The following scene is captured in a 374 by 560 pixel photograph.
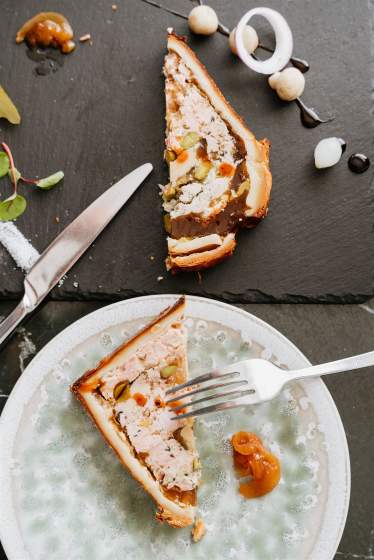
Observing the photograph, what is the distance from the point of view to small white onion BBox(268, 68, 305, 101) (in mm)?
3264

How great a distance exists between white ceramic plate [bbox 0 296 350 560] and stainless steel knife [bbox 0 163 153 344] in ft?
0.74

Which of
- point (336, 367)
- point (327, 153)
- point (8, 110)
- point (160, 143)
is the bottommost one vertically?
point (336, 367)

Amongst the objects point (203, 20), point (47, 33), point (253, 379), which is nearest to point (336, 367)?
point (253, 379)

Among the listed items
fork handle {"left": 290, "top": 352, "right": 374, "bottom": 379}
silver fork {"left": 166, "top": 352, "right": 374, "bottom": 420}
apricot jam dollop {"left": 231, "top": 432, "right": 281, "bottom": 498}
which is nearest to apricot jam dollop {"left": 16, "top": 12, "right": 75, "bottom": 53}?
silver fork {"left": 166, "top": 352, "right": 374, "bottom": 420}

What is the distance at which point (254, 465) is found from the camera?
2992 mm

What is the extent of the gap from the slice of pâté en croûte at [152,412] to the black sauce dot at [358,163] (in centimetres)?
104

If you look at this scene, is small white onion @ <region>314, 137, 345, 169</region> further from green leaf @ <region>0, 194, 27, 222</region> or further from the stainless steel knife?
green leaf @ <region>0, 194, 27, 222</region>

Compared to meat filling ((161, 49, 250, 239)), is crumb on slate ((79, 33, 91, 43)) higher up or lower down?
higher up

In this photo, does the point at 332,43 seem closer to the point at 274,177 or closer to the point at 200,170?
the point at 274,177

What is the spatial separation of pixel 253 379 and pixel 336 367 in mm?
340

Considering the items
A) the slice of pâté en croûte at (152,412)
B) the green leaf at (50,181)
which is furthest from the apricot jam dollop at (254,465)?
the green leaf at (50,181)

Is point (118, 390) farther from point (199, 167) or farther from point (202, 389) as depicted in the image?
point (199, 167)

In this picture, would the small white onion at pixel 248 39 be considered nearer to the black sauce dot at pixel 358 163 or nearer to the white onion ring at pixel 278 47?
the white onion ring at pixel 278 47

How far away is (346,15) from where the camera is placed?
3.42 m
